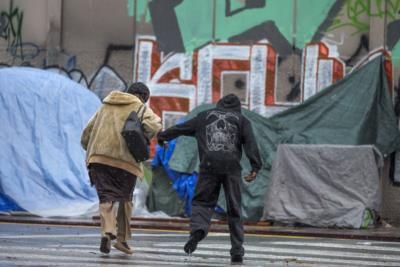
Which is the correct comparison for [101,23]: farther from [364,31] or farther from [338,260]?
[338,260]

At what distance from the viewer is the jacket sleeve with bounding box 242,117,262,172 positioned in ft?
36.0

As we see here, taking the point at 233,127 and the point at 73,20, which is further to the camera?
the point at 73,20

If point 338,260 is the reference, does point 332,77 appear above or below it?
above

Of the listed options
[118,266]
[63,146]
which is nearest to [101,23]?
[63,146]

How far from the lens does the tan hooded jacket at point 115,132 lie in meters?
11.2

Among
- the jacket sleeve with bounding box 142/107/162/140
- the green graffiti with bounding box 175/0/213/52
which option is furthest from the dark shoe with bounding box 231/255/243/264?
the green graffiti with bounding box 175/0/213/52

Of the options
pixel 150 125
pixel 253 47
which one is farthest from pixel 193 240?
pixel 253 47

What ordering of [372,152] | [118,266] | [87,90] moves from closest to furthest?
[118,266] < [372,152] < [87,90]

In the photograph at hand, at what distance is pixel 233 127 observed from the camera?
36.2 ft

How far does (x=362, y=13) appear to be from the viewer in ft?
64.5

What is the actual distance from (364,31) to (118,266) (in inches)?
421

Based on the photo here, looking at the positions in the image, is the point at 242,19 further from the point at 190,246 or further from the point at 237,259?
the point at 237,259

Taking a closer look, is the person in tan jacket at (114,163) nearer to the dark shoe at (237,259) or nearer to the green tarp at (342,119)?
the dark shoe at (237,259)

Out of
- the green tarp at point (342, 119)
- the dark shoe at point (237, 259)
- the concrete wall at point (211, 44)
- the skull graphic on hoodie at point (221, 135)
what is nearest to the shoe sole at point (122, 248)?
the dark shoe at point (237, 259)
